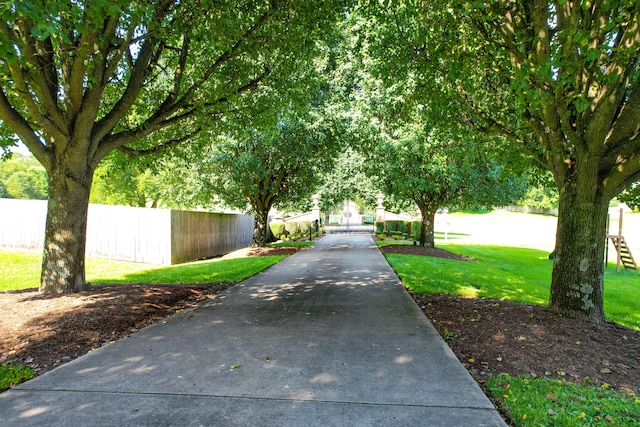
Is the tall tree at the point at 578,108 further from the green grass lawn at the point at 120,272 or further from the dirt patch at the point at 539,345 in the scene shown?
the green grass lawn at the point at 120,272

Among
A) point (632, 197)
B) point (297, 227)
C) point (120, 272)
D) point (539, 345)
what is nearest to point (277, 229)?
point (297, 227)

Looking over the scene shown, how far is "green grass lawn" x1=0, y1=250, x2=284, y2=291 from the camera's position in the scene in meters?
9.10

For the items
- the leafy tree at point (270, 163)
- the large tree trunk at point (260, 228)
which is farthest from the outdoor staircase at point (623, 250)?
the large tree trunk at point (260, 228)

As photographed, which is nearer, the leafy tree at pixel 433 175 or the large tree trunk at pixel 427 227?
the leafy tree at pixel 433 175

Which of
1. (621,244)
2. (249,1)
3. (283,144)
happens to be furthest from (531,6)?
(621,244)

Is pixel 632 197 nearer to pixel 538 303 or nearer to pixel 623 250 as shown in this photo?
pixel 538 303

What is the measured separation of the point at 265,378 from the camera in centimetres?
364

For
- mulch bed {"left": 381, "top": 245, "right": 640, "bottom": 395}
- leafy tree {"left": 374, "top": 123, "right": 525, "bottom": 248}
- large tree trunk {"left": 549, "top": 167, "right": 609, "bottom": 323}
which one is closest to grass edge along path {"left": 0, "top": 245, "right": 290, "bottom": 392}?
mulch bed {"left": 381, "top": 245, "right": 640, "bottom": 395}

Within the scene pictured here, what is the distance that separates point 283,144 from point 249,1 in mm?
8110

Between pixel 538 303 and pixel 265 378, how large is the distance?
6023mm

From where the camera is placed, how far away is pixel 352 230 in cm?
3341

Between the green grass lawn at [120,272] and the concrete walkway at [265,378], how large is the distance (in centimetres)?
355

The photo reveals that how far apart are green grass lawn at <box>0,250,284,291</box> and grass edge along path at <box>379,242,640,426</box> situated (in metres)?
4.42

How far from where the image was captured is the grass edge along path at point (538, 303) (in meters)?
2.97
